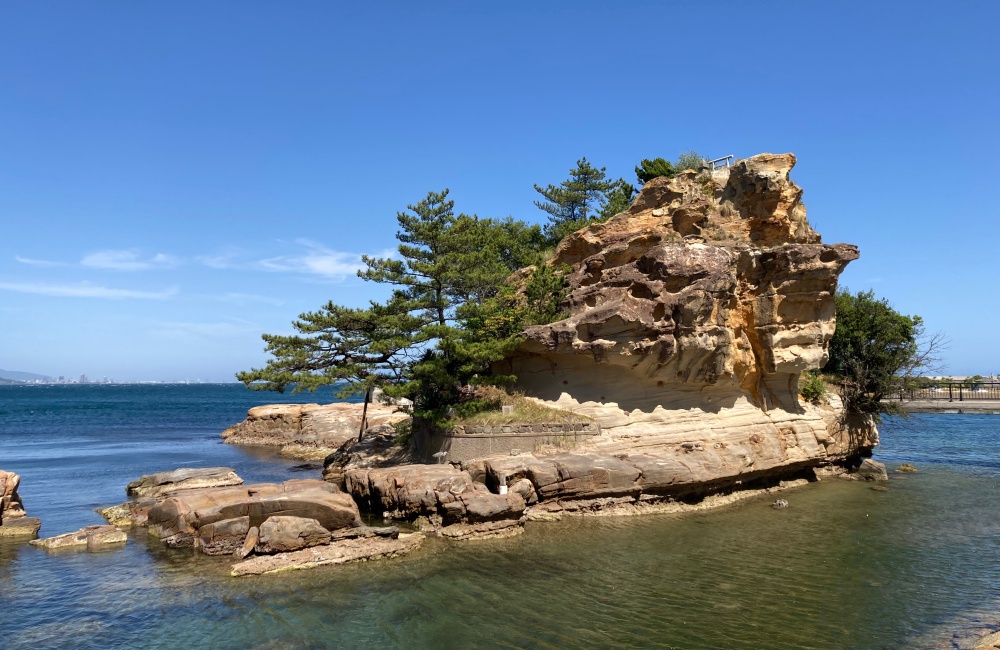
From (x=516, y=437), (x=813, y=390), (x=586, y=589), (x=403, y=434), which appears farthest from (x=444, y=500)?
(x=813, y=390)

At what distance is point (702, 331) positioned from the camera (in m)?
24.7

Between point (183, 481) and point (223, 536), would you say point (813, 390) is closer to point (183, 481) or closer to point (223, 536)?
point (223, 536)

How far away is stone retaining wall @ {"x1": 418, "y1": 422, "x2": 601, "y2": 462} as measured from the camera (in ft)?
76.9

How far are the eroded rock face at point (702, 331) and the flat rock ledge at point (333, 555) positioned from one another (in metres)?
7.87

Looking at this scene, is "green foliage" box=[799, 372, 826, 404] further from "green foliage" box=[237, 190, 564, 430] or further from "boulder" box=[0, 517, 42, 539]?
"boulder" box=[0, 517, 42, 539]

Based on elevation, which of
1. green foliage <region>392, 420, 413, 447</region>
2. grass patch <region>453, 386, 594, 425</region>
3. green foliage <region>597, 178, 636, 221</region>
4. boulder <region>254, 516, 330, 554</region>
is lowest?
boulder <region>254, 516, 330, 554</region>

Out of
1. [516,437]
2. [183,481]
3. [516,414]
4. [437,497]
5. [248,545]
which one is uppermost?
[516,414]

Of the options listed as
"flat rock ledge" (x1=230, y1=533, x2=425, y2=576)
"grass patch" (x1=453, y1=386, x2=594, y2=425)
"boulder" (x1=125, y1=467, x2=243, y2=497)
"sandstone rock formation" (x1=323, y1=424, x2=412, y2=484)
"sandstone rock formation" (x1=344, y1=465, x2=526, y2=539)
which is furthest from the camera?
"sandstone rock formation" (x1=323, y1=424, x2=412, y2=484)

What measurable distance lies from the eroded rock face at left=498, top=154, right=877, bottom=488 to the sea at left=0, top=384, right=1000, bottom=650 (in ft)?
10.7

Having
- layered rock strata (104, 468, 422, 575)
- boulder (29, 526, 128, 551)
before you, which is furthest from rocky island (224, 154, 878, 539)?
boulder (29, 526, 128, 551)

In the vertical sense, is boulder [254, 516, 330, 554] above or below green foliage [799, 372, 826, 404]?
below

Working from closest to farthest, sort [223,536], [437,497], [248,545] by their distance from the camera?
[248,545], [223,536], [437,497]

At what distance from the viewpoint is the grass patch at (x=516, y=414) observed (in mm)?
23875

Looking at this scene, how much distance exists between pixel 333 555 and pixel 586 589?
21.6 feet
